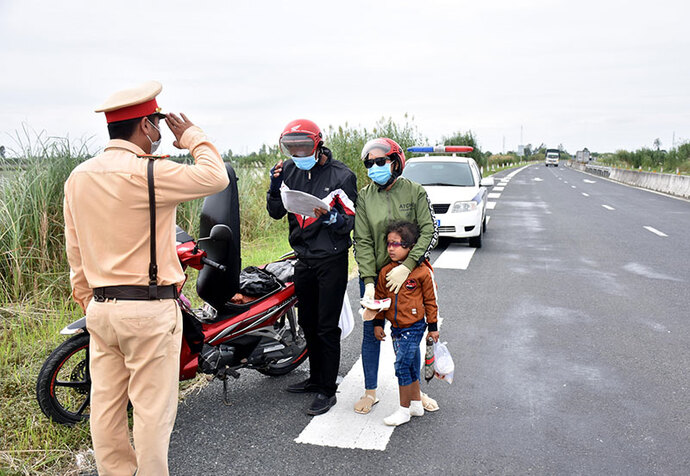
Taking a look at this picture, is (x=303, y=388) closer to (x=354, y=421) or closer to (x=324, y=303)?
(x=354, y=421)

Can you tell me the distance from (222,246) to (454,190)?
7821 millimetres

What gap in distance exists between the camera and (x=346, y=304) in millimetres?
4262

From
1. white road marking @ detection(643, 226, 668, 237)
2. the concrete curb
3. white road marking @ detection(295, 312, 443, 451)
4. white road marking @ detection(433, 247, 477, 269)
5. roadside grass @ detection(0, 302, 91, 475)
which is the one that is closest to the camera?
roadside grass @ detection(0, 302, 91, 475)

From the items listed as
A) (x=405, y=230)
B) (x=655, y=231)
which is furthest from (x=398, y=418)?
(x=655, y=231)

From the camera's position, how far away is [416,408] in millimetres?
3740

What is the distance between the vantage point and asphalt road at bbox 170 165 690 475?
320 cm

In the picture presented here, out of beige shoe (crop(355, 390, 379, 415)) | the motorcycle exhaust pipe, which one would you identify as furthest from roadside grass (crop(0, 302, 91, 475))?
beige shoe (crop(355, 390, 379, 415))

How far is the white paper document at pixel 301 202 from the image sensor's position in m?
3.41

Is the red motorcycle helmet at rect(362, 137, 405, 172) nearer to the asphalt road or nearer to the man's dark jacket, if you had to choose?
the man's dark jacket

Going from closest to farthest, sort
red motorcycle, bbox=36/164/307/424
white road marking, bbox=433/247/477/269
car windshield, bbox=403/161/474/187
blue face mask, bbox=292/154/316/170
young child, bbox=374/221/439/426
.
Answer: red motorcycle, bbox=36/164/307/424 → young child, bbox=374/221/439/426 → blue face mask, bbox=292/154/316/170 → white road marking, bbox=433/247/477/269 → car windshield, bbox=403/161/474/187

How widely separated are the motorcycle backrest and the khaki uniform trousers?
110 cm

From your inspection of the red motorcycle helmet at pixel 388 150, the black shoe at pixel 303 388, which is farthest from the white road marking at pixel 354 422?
the red motorcycle helmet at pixel 388 150

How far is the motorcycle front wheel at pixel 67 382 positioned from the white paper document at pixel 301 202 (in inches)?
57.9

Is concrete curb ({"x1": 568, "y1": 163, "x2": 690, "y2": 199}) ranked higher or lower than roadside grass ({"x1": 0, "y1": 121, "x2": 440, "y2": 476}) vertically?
lower
